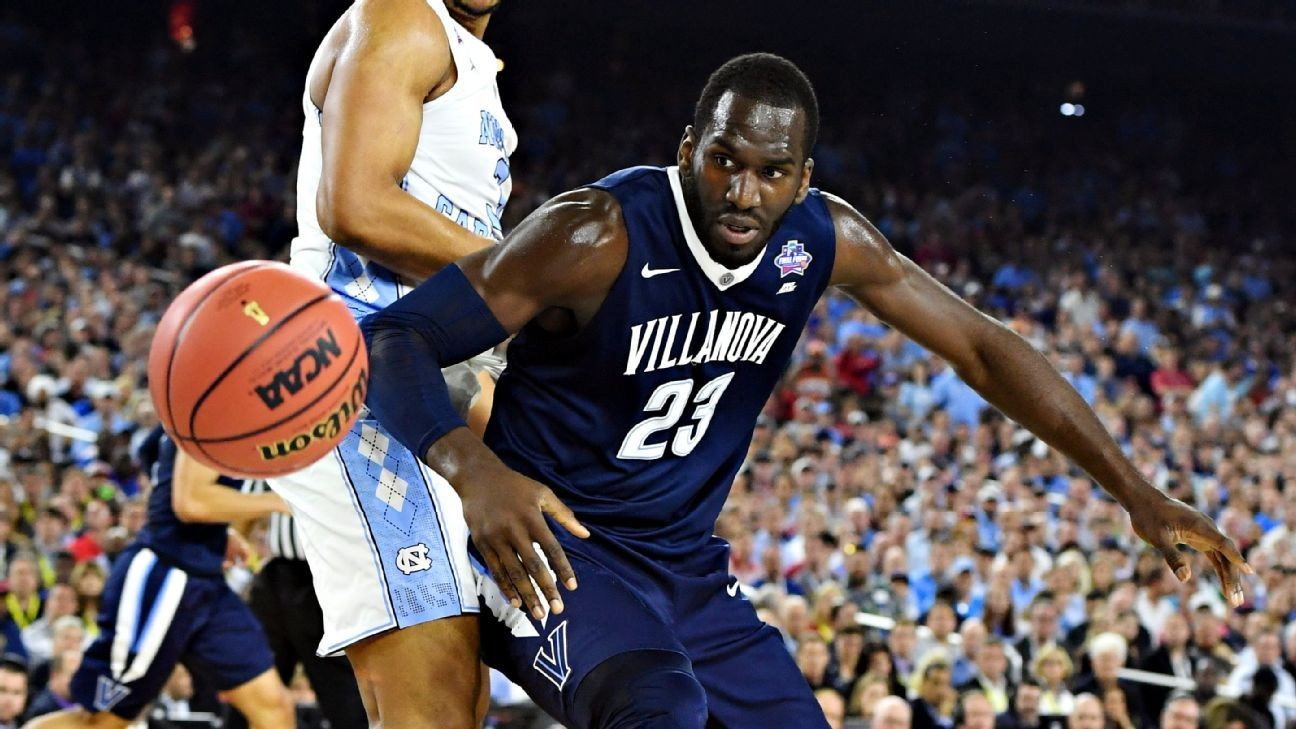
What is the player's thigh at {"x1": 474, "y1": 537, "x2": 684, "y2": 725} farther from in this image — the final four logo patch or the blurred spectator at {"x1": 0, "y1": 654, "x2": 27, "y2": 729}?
the blurred spectator at {"x1": 0, "y1": 654, "x2": 27, "y2": 729}

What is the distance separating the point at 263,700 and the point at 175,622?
47cm

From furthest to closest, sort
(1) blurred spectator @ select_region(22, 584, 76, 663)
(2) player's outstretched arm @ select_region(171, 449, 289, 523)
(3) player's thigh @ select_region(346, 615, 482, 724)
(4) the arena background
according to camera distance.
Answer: (4) the arena background → (1) blurred spectator @ select_region(22, 584, 76, 663) → (2) player's outstretched arm @ select_region(171, 449, 289, 523) → (3) player's thigh @ select_region(346, 615, 482, 724)

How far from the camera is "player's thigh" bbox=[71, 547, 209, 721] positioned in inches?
250

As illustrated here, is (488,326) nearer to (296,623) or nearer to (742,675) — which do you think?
(742,675)

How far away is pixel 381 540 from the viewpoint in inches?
134

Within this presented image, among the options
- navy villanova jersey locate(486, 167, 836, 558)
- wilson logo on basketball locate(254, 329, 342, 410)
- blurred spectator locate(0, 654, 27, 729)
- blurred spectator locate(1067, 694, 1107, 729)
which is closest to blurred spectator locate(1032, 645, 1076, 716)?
blurred spectator locate(1067, 694, 1107, 729)

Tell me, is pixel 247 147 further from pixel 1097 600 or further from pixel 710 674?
pixel 710 674

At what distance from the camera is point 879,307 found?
12.3ft

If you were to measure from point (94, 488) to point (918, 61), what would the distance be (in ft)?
49.7

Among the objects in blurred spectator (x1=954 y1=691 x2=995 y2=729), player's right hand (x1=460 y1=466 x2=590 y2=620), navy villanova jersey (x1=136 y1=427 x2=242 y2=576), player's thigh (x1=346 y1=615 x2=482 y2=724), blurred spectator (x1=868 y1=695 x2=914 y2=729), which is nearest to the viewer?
player's right hand (x1=460 y1=466 x2=590 y2=620)

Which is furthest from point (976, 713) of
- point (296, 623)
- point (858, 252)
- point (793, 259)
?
point (793, 259)

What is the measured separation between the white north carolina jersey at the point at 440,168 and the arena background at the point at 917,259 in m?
4.59

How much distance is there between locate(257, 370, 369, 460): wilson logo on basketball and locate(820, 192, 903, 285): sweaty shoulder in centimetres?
112

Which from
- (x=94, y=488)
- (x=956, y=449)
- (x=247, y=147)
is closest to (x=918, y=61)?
(x=247, y=147)
